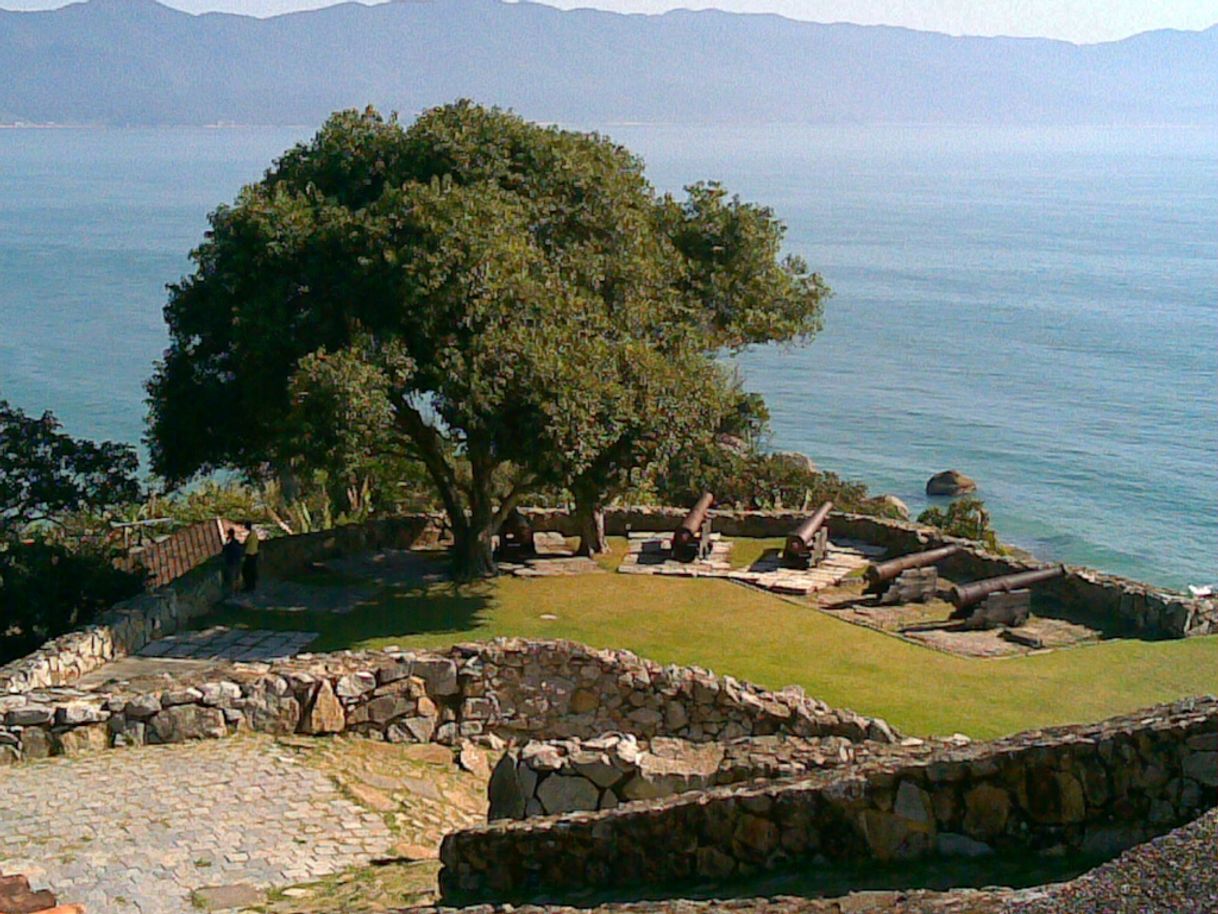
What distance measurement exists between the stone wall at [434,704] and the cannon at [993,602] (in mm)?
6025

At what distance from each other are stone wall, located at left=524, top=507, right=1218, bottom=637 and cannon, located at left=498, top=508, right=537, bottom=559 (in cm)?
171

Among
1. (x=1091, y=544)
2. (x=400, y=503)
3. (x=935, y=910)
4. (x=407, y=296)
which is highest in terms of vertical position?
(x=407, y=296)

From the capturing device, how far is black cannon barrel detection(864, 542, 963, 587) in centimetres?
2284

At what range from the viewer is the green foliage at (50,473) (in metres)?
23.1

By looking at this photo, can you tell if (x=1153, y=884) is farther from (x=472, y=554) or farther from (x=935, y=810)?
(x=472, y=554)

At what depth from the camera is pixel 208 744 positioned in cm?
1530

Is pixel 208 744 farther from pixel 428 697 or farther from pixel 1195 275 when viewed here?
pixel 1195 275

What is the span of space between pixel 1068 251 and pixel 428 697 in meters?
128

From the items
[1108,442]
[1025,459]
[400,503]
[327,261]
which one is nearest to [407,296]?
[327,261]

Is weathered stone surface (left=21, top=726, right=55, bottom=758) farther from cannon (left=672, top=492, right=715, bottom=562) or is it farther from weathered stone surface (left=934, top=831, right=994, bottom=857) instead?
cannon (left=672, top=492, right=715, bottom=562)

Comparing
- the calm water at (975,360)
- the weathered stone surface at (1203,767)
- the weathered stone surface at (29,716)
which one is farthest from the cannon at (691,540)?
the calm water at (975,360)

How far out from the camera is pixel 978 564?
80.3 ft

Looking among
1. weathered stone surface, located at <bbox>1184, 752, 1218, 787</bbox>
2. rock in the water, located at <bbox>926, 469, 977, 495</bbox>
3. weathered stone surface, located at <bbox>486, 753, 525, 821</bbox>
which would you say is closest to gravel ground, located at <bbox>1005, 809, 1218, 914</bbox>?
weathered stone surface, located at <bbox>1184, 752, 1218, 787</bbox>

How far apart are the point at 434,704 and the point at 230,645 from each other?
429 cm
